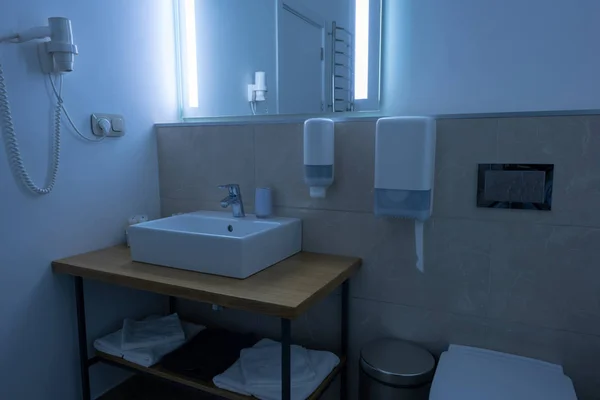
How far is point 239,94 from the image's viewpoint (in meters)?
1.76

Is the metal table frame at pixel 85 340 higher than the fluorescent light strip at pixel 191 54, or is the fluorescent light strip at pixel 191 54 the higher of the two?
the fluorescent light strip at pixel 191 54

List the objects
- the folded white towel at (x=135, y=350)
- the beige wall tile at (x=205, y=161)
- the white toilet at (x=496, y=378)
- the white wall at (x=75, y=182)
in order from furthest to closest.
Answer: the beige wall tile at (x=205, y=161) < the folded white towel at (x=135, y=350) < the white wall at (x=75, y=182) < the white toilet at (x=496, y=378)

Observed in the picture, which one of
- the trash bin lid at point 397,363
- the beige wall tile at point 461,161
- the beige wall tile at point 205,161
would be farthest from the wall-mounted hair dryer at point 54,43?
the trash bin lid at point 397,363

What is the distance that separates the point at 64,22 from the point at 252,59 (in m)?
0.72

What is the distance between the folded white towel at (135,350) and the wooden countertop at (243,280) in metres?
0.31

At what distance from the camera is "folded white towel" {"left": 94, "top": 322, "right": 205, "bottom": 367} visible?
4.53 ft

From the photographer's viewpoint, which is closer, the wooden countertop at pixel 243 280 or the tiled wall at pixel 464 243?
the wooden countertop at pixel 243 280

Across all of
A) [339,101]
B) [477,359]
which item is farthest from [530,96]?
[477,359]

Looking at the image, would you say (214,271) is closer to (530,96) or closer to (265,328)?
(265,328)

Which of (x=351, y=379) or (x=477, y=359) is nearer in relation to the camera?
(x=477, y=359)

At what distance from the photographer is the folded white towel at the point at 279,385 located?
3.89ft

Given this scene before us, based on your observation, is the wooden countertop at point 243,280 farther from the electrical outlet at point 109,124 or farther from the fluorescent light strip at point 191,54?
the fluorescent light strip at point 191,54

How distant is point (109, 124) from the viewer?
1534mm

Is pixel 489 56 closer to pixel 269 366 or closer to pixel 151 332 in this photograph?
pixel 269 366
